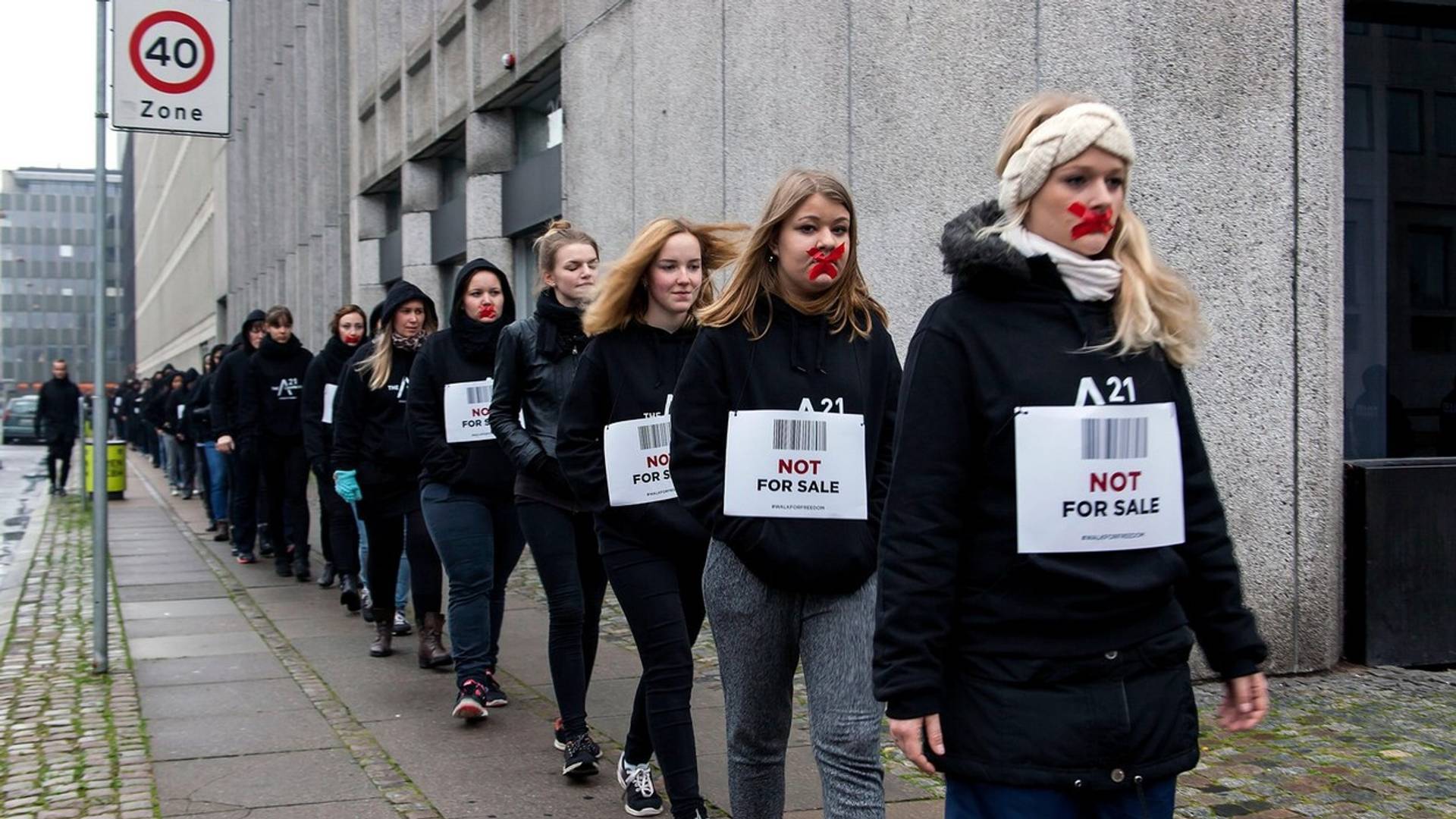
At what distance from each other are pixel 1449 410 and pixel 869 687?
17.8 ft

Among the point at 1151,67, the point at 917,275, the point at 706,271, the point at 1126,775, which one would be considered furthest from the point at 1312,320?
the point at 1126,775

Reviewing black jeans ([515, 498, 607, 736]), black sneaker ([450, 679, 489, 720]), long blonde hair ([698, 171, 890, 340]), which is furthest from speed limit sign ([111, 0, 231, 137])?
long blonde hair ([698, 171, 890, 340])

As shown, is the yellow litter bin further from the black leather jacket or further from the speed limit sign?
the black leather jacket

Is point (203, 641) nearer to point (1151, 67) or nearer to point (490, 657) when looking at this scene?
point (490, 657)

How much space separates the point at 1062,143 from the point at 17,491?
29.0 metres

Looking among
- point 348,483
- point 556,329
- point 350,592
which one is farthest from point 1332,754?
point 350,592

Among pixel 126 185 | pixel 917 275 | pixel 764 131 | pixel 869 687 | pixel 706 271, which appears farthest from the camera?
pixel 126 185

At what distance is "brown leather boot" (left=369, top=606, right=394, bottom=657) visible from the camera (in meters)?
8.44

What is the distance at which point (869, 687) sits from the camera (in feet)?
12.3

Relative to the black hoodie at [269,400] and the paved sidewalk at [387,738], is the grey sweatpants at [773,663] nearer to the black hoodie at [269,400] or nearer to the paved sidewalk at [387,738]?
the paved sidewalk at [387,738]

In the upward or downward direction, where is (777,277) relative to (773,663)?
upward

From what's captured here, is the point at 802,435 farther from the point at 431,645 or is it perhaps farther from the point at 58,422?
the point at 58,422

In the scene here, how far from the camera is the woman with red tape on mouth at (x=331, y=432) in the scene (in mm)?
10367

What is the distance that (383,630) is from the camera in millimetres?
8461
